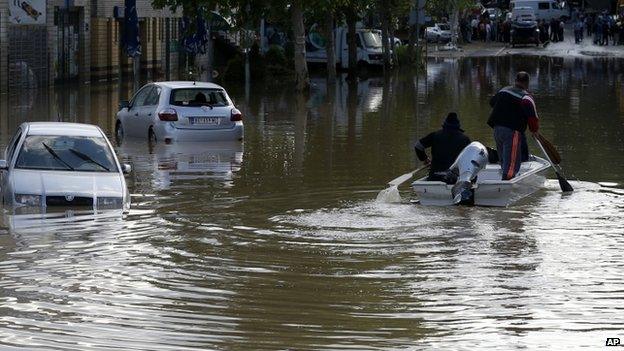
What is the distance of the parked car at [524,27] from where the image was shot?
94.2 meters

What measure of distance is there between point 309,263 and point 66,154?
533 centimetres

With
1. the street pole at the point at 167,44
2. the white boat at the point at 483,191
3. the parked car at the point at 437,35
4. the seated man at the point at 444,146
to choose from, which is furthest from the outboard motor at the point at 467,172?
the parked car at the point at 437,35

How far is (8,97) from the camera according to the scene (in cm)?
4647

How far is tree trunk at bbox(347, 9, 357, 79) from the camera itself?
6225cm

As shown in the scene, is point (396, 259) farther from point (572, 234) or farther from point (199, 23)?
point (199, 23)

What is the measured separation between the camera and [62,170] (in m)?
19.1

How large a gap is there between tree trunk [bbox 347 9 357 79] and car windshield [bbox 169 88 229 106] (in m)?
31.8

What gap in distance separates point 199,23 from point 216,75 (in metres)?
2.26

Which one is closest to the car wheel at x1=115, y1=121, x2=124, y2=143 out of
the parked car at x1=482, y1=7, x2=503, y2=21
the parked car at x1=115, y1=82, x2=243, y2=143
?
the parked car at x1=115, y1=82, x2=243, y2=143

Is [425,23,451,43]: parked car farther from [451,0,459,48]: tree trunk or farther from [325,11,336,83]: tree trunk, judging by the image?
[325,11,336,83]: tree trunk

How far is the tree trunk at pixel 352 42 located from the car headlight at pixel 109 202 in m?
43.5

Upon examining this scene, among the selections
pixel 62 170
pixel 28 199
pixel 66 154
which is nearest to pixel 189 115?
pixel 66 154

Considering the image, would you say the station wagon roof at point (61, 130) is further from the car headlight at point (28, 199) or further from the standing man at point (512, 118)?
the standing man at point (512, 118)

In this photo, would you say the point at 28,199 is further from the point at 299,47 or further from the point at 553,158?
the point at 299,47
